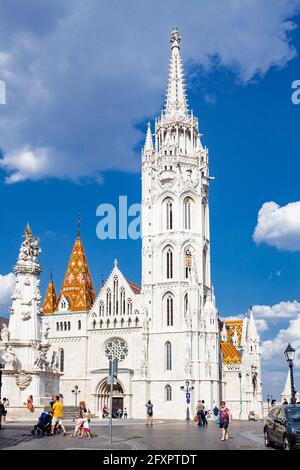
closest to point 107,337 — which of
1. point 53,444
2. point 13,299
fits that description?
point 13,299

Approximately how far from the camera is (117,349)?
2751 inches

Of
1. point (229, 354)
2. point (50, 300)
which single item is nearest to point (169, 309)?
point (229, 354)

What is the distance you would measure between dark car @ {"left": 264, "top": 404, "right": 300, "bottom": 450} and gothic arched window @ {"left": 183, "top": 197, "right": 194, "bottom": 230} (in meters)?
52.5

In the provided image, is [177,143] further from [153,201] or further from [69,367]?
[69,367]

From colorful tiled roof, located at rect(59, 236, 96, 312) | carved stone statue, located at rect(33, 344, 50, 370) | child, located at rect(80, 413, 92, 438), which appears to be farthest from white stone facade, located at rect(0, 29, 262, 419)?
child, located at rect(80, 413, 92, 438)

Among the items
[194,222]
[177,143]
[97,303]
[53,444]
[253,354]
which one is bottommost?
[53,444]

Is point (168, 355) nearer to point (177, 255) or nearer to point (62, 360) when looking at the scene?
point (177, 255)

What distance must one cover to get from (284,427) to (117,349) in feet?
173

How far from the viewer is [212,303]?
69.5 meters

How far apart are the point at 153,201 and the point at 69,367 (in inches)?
809

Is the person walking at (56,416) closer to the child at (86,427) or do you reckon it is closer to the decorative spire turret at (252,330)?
the child at (86,427)

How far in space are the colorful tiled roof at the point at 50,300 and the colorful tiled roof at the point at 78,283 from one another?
5.94ft
